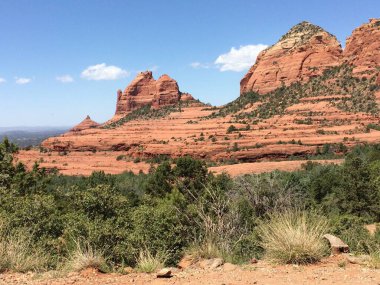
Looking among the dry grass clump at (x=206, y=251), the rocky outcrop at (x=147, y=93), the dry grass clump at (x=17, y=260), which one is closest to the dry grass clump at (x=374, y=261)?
the dry grass clump at (x=206, y=251)

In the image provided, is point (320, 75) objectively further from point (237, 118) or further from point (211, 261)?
point (211, 261)

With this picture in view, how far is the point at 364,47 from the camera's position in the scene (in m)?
79.7

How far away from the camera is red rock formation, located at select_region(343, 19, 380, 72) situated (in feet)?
250

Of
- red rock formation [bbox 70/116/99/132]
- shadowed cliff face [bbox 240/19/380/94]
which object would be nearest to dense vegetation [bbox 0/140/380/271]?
shadowed cliff face [bbox 240/19/380/94]

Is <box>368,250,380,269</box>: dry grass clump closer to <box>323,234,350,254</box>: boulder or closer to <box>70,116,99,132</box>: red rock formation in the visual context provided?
<box>323,234,350,254</box>: boulder

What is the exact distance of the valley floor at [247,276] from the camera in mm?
5723

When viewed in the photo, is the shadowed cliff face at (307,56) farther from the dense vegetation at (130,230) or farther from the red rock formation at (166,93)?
the dense vegetation at (130,230)

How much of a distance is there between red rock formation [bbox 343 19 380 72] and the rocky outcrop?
55.0 m

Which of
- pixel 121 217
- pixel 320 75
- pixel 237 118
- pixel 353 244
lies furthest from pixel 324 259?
pixel 320 75

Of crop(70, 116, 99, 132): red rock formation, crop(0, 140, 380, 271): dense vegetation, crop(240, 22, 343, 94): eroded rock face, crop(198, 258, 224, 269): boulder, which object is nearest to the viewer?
crop(198, 258, 224, 269): boulder

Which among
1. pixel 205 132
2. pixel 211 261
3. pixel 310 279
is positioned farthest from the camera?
pixel 205 132

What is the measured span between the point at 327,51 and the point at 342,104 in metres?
24.4

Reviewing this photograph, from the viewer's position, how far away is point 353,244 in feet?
29.9

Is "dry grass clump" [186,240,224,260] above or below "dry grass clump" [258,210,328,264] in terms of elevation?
below
